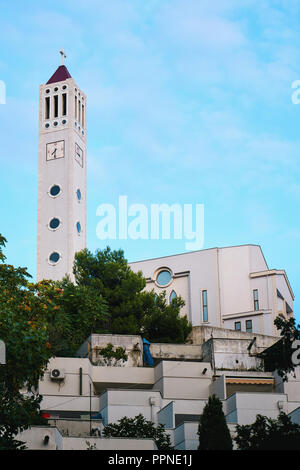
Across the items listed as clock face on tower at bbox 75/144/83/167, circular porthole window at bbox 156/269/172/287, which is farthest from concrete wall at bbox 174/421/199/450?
clock face on tower at bbox 75/144/83/167

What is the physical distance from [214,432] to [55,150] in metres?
47.7

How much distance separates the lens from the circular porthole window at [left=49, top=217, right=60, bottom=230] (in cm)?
7125

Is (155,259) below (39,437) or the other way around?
the other way around

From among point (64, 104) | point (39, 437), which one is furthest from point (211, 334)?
point (64, 104)

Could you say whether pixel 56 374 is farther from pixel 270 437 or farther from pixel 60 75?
pixel 60 75

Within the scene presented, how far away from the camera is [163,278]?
63500 millimetres

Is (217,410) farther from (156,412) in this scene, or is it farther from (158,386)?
(158,386)

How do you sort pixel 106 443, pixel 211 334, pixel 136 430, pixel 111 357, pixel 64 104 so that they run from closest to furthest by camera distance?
pixel 106 443, pixel 136 430, pixel 111 357, pixel 211 334, pixel 64 104

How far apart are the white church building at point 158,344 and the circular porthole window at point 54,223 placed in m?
0.05

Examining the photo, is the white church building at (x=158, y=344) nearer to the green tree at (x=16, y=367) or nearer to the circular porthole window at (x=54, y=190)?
the circular porthole window at (x=54, y=190)

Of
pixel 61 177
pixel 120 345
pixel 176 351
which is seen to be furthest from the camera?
pixel 61 177

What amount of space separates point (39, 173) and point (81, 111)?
7.69m

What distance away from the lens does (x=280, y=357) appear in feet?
109

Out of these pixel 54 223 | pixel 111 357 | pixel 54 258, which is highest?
pixel 54 223
